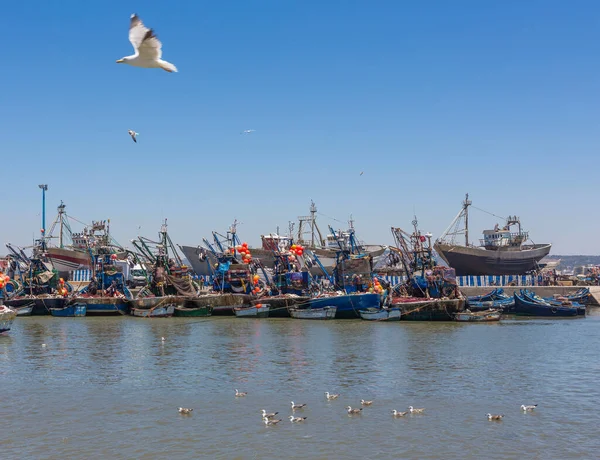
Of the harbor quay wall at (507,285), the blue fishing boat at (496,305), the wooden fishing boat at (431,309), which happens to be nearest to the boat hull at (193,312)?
the wooden fishing boat at (431,309)

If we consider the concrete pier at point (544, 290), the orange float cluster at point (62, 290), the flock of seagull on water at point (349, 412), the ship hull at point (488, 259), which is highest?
the ship hull at point (488, 259)

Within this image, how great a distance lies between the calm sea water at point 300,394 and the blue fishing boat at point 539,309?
1458 cm

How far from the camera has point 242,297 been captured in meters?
62.5

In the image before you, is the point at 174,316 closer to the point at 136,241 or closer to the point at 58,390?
the point at 136,241

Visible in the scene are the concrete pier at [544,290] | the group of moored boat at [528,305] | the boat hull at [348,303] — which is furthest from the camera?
the concrete pier at [544,290]

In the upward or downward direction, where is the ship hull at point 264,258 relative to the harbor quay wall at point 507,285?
upward

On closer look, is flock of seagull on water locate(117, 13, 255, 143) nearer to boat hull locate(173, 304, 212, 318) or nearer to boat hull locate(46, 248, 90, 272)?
boat hull locate(173, 304, 212, 318)

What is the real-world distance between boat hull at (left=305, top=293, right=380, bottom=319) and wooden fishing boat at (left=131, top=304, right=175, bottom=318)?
13.1 meters

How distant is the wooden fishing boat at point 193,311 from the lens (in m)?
60.8

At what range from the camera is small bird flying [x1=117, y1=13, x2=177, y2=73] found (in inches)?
512

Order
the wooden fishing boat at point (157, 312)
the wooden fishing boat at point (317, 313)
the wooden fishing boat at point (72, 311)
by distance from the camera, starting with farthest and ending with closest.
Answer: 1. the wooden fishing boat at point (72, 311)
2. the wooden fishing boat at point (157, 312)
3. the wooden fishing boat at point (317, 313)

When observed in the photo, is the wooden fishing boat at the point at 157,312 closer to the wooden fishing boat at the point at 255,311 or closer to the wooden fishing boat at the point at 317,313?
the wooden fishing boat at the point at 255,311

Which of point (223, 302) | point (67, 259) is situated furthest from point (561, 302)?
point (67, 259)

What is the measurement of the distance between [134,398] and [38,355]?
13.1 meters
